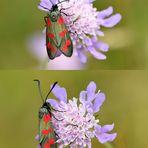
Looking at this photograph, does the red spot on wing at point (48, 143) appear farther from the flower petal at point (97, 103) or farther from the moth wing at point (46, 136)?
the flower petal at point (97, 103)

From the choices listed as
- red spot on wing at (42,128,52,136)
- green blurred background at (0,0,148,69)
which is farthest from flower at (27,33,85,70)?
red spot on wing at (42,128,52,136)

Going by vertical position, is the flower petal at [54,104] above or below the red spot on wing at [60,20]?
below

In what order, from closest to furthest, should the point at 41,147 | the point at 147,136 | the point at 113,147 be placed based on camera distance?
the point at 41,147
the point at 113,147
the point at 147,136

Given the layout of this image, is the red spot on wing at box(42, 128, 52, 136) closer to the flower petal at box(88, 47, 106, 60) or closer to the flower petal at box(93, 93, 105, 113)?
the flower petal at box(93, 93, 105, 113)

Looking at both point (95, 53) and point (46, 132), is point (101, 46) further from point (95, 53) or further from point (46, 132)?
point (46, 132)

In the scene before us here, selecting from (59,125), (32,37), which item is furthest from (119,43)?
(59,125)

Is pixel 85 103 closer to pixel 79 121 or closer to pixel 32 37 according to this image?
pixel 79 121

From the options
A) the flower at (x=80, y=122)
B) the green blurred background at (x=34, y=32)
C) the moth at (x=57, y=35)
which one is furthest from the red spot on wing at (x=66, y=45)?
the green blurred background at (x=34, y=32)
